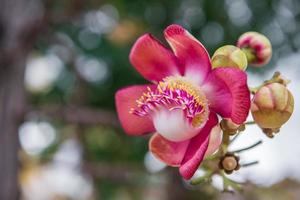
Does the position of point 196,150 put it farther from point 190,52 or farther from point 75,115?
point 75,115

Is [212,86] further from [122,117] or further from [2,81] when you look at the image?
[2,81]

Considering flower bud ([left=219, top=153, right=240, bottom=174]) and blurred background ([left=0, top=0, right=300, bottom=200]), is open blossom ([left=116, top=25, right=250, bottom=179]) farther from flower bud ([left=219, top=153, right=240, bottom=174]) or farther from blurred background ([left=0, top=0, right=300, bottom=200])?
blurred background ([left=0, top=0, right=300, bottom=200])

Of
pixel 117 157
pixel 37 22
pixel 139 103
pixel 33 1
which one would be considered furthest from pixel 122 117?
pixel 117 157

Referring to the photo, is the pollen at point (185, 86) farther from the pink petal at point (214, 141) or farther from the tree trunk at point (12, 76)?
the tree trunk at point (12, 76)

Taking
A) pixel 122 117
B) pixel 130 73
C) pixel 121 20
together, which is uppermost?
pixel 122 117

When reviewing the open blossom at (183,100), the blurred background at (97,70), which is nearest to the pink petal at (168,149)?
the open blossom at (183,100)

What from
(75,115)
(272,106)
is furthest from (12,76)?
(272,106)
